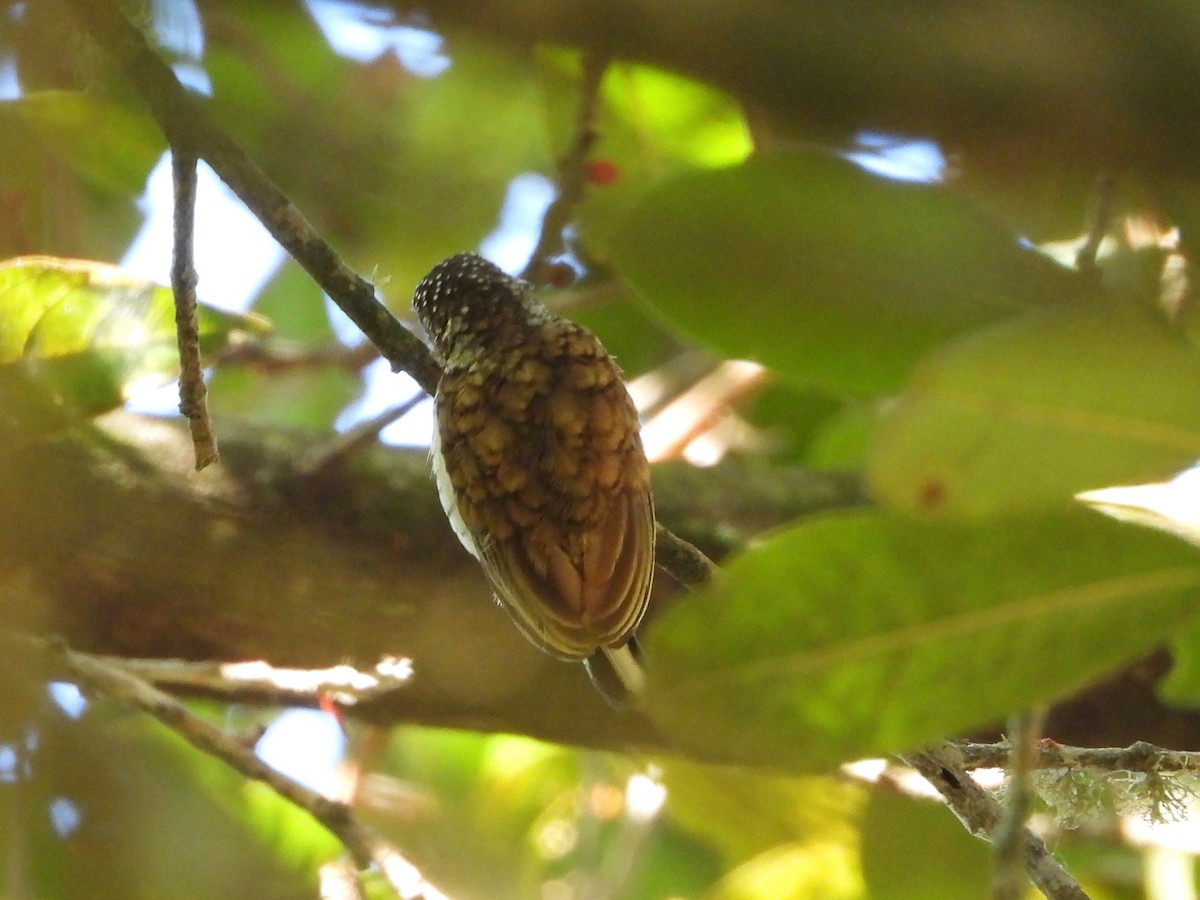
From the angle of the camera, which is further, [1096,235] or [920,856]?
[920,856]

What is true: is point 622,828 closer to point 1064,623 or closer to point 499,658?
point 499,658

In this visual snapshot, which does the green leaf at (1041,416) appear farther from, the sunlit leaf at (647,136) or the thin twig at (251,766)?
the sunlit leaf at (647,136)

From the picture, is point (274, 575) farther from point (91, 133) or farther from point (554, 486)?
point (91, 133)

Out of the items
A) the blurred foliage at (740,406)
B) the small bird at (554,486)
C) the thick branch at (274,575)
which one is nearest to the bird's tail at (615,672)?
the small bird at (554,486)

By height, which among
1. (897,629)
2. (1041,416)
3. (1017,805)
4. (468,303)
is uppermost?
(1041,416)

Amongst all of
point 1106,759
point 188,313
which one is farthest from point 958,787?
point 188,313

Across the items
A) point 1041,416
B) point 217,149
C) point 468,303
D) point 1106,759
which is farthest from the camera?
point 468,303
